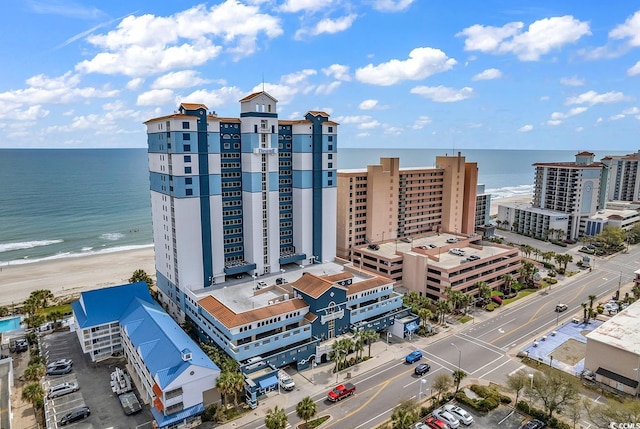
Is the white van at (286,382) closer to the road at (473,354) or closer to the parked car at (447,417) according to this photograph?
the road at (473,354)

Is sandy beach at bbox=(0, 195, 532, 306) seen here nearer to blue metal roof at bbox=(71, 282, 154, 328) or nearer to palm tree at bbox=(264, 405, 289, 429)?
blue metal roof at bbox=(71, 282, 154, 328)

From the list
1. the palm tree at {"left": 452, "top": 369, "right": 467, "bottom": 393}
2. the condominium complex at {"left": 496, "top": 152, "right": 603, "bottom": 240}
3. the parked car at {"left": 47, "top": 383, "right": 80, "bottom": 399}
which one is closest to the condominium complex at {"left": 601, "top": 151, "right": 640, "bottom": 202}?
the condominium complex at {"left": 496, "top": 152, "right": 603, "bottom": 240}

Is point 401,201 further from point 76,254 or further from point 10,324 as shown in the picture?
point 76,254

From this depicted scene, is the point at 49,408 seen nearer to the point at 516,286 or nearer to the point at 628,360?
the point at 628,360

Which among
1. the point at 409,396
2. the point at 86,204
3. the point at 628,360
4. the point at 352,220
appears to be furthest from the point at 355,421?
the point at 86,204

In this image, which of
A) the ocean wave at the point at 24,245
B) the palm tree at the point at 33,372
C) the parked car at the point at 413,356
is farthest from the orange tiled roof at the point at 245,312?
the ocean wave at the point at 24,245
